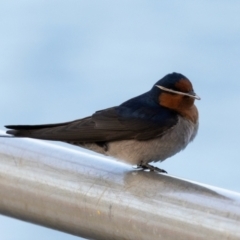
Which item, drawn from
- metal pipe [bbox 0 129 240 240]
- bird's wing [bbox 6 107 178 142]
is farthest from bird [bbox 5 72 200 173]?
metal pipe [bbox 0 129 240 240]

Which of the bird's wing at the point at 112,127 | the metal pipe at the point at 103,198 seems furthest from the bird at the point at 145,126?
the metal pipe at the point at 103,198

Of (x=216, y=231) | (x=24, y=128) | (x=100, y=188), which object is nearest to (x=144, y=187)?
(x=100, y=188)

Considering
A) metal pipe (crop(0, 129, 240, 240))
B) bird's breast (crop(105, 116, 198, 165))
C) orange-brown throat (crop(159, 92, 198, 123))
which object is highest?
orange-brown throat (crop(159, 92, 198, 123))

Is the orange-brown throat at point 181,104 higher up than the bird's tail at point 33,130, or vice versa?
the orange-brown throat at point 181,104

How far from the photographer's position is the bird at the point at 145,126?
1424mm

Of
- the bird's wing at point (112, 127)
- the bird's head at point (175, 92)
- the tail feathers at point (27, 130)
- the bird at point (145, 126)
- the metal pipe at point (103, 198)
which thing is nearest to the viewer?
the metal pipe at point (103, 198)

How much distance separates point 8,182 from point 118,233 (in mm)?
163

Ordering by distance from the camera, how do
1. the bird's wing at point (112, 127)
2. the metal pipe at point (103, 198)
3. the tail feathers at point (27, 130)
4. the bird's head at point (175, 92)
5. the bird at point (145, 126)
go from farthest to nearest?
the bird's head at point (175, 92) < the bird at point (145, 126) < the bird's wing at point (112, 127) < the tail feathers at point (27, 130) < the metal pipe at point (103, 198)

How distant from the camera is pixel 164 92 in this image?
5.42 feet

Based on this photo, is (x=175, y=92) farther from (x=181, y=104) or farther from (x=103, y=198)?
(x=103, y=198)

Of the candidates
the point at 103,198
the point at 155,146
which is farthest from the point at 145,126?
the point at 103,198

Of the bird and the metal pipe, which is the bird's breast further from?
the metal pipe

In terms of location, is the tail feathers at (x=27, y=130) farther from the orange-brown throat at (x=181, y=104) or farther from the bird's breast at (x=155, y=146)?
the orange-brown throat at (x=181, y=104)

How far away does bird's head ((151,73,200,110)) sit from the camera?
159 cm
